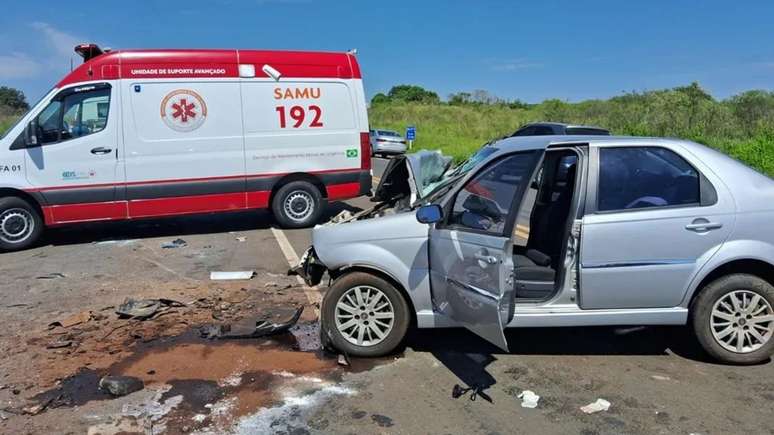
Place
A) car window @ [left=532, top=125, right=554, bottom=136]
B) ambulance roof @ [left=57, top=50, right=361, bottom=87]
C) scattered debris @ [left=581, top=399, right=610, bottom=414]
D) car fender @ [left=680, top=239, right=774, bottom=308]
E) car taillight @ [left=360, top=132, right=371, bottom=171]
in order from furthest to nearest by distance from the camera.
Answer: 1. car window @ [left=532, top=125, right=554, bottom=136]
2. car taillight @ [left=360, top=132, right=371, bottom=171]
3. ambulance roof @ [left=57, top=50, right=361, bottom=87]
4. car fender @ [left=680, top=239, right=774, bottom=308]
5. scattered debris @ [left=581, top=399, right=610, bottom=414]

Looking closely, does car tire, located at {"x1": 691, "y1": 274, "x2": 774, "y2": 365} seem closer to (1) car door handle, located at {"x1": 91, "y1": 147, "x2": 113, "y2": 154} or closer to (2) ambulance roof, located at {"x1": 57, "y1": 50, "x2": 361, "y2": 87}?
(2) ambulance roof, located at {"x1": 57, "y1": 50, "x2": 361, "y2": 87}

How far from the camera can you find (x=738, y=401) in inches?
157

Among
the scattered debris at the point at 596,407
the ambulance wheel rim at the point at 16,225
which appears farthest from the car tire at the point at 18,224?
the scattered debris at the point at 596,407

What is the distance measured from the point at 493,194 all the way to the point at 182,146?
20.2 feet

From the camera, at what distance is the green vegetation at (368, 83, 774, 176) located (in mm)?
17578

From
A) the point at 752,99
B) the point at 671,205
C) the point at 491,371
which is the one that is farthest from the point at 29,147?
the point at 752,99

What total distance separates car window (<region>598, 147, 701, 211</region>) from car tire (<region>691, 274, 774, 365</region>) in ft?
2.16

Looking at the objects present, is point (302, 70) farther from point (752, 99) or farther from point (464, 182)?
point (752, 99)

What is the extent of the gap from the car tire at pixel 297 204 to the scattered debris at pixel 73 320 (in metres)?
4.50

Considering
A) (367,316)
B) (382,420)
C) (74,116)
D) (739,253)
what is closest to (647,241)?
(739,253)

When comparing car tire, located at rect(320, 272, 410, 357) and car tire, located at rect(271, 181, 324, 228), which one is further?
car tire, located at rect(271, 181, 324, 228)

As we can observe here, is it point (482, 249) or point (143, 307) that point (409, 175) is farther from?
point (143, 307)

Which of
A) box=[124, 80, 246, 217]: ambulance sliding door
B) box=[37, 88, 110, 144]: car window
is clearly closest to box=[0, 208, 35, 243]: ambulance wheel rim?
box=[37, 88, 110, 144]: car window

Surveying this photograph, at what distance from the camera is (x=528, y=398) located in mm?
4066
